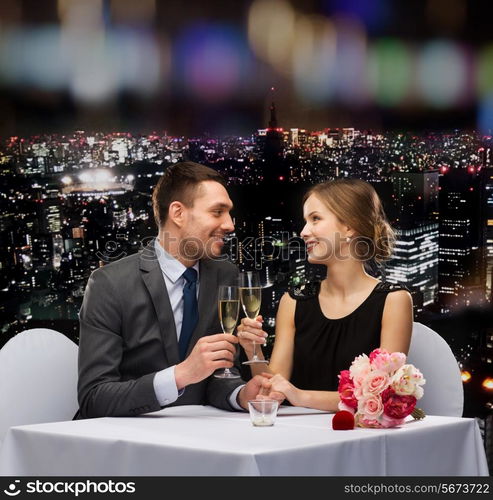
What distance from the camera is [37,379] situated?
2.67 meters

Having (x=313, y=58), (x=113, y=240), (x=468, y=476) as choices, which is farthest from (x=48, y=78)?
(x=468, y=476)

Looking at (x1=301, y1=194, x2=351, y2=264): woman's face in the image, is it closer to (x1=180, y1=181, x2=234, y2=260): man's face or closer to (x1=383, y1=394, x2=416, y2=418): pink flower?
(x1=180, y1=181, x2=234, y2=260): man's face

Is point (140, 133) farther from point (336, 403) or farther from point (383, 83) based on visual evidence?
point (336, 403)

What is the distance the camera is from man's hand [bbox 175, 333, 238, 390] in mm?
2148

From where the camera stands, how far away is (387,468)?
1896 mm

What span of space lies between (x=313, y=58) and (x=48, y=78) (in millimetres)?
1595

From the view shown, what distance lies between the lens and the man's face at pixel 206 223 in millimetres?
2697

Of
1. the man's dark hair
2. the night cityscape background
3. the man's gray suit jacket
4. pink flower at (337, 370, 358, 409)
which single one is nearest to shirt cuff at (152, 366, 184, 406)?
the man's gray suit jacket

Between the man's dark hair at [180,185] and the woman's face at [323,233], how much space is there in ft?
1.10

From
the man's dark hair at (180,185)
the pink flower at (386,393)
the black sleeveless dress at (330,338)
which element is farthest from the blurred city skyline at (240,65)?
the pink flower at (386,393)

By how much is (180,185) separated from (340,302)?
681 mm

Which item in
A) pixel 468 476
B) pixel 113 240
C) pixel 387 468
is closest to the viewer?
pixel 387 468

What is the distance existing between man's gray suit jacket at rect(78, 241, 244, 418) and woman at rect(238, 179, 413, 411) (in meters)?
0.23
